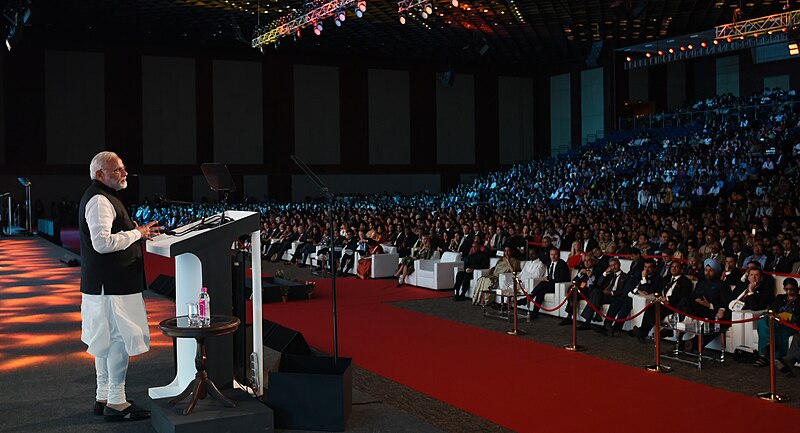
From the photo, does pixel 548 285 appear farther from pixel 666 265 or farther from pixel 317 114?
pixel 317 114

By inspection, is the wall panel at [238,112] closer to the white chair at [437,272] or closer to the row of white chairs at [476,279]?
the row of white chairs at [476,279]

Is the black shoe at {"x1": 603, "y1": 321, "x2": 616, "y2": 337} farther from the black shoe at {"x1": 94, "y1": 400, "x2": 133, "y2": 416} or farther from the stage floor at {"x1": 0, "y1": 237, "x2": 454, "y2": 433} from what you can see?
the black shoe at {"x1": 94, "y1": 400, "x2": 133, "y2": 416}

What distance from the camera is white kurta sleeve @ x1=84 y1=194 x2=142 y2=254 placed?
474 centimetres

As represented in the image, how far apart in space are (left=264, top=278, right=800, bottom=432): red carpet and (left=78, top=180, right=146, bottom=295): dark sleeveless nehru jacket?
2.99 m

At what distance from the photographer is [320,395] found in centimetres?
502

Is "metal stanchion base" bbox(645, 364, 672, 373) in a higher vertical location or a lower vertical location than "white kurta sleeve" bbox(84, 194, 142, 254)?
lower

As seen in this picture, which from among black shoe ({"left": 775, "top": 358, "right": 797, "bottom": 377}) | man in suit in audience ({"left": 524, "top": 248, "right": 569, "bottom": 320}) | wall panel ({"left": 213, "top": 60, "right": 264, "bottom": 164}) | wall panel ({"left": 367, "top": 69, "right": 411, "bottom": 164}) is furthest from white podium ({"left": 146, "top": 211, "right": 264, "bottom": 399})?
wall panel ({"left": 367, "top": 69, "right": 411, "bottom": 164})

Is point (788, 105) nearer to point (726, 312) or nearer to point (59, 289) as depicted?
point (726, 312)

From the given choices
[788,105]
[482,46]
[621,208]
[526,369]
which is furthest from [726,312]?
[482,46]

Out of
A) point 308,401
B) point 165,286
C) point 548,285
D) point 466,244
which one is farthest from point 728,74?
point 308,401

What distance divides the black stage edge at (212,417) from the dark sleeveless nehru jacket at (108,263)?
0.77 meters

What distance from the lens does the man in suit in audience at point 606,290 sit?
1011 cm

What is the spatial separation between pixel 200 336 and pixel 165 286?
7810mm

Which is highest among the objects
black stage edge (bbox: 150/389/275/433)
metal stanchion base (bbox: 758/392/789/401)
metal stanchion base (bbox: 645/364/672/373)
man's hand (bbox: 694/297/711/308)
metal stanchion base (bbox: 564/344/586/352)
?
man's hand (bbox: 694/297/711/308)
